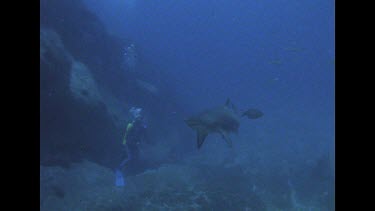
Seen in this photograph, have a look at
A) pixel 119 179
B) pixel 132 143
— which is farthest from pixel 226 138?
pixel 132 143

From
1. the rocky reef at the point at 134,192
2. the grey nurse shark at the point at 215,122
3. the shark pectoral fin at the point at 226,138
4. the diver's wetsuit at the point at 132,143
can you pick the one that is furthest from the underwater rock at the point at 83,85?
the shark pectoral fin at the point at 226,138

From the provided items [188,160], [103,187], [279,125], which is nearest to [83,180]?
[103,187]

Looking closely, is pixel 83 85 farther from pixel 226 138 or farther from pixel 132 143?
pixel 226 138

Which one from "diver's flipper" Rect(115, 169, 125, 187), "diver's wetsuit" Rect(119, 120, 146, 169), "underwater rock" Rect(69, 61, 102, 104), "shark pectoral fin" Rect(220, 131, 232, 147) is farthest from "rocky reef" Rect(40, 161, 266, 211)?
"shark pectoral fin" Rect(220, 131, 232, 147)

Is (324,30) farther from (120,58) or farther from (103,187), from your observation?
(103,187)

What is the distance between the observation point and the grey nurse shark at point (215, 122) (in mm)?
9047

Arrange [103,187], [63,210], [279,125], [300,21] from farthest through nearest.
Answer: [300,21]
[279,125]
[103,187]
[63,210]

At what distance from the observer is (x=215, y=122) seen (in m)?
9.14

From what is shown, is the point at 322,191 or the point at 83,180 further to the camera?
the point at 322,191

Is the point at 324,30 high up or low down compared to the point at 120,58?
up

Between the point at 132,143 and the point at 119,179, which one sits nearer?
the point at 119,179
